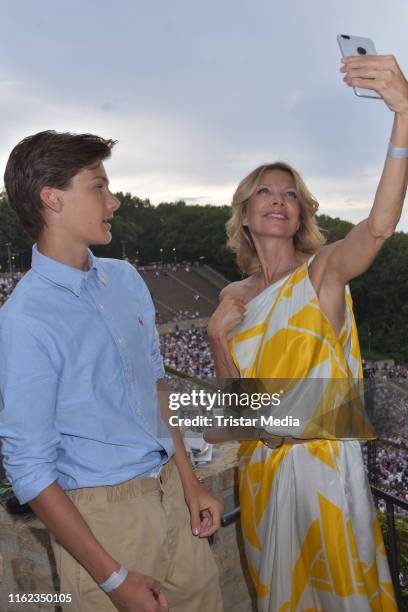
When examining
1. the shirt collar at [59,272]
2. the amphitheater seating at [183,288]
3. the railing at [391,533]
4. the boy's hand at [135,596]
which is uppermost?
the amphitheater seating at [183,288]

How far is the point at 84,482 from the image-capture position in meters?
1.47

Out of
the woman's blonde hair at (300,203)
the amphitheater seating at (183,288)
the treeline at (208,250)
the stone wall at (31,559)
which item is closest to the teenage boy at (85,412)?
the woman's blonde hair at (300,203)

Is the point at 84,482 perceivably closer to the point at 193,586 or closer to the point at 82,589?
the point at 82,589

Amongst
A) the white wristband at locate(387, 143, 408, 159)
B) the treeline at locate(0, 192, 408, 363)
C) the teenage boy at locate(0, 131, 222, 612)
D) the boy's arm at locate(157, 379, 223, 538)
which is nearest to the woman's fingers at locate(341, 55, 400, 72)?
the white wristband at locate(387, 143, 408, 159)

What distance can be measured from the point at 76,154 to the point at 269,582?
1559 mm

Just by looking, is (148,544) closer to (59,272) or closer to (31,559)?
(59,272)

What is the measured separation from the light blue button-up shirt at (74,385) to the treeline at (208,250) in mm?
34664

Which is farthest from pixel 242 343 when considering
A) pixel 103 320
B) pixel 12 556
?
pixel 12 556

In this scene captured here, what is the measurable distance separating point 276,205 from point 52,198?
3.56 feet

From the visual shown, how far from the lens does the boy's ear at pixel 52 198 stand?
149cm

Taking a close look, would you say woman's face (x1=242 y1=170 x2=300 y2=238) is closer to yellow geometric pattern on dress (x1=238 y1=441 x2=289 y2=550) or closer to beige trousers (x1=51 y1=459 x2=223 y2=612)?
yellow geometric pattern on dress (x1=238 y1=441 x2=289 y2=550)

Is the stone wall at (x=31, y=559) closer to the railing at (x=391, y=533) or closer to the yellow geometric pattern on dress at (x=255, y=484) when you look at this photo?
the yellow geometric pattern on dress at (x=255, y=484)

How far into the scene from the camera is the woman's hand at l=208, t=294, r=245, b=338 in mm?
2152

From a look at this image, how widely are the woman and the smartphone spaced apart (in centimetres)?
25
